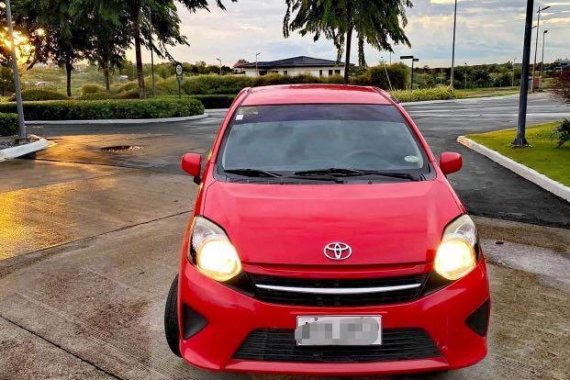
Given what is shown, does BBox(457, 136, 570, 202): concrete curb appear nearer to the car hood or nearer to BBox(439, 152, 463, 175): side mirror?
BBox(439, 152, 463, 175): side mirror

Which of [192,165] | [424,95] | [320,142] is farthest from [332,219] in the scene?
[424,95]

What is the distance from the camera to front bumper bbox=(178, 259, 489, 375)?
8.16ft

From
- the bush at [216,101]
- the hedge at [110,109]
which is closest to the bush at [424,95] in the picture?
the bush at [216,101]

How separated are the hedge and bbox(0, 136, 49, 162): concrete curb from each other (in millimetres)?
8596

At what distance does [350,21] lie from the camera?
25672 millimetres

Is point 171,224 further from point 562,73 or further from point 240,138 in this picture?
point 562,73

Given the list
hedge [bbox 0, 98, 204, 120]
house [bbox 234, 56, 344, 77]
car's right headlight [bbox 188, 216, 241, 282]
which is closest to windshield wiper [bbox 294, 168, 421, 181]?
car's right headlight [bbox 188, 216, 241, 282]

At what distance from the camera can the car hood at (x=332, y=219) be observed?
2.60 m

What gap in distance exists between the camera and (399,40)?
89.9 feet

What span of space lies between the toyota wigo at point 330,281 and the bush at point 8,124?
15.8 metres

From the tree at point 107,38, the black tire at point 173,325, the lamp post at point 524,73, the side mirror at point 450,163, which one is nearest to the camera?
the black tire at point 173,325

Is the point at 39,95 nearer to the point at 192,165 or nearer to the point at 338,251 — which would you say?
the point at 192,165

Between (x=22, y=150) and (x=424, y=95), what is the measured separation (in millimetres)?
26224

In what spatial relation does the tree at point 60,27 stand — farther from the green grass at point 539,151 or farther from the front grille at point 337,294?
the front grille at point 337,294
